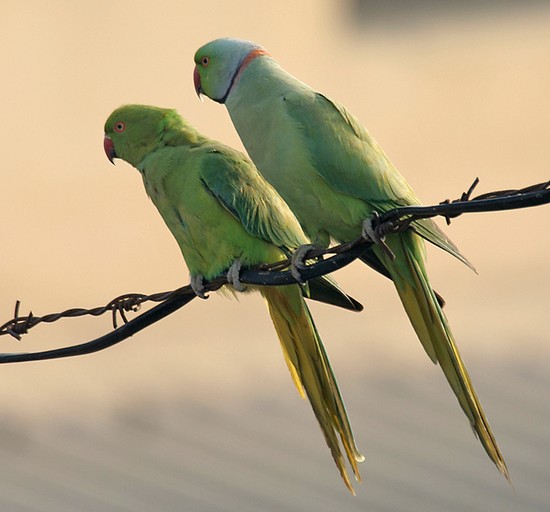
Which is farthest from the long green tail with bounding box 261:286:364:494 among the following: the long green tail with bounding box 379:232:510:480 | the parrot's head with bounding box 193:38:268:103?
the parrot's head with bounding box 193:38:268:103

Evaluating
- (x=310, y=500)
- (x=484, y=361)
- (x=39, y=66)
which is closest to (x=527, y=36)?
(x=484, y=361)

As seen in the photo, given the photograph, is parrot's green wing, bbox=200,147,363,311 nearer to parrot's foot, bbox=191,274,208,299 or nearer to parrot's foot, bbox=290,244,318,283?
parrot's foot, bbox=191,274,208,299

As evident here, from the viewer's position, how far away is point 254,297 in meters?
9.48

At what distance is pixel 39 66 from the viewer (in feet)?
29.0

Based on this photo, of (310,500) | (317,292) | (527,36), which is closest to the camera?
(317,292)

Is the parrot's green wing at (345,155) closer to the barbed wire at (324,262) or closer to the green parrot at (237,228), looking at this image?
the green parrot at (237,228)

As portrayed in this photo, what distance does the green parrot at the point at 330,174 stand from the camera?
4535mm

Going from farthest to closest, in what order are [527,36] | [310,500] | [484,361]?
[527,36]
[484,361]
[310,500]

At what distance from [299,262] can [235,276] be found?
601mm

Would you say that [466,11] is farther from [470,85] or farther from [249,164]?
[249,164]

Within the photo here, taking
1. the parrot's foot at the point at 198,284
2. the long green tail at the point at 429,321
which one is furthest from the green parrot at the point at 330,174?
the parrot's foot at the point at 198,284

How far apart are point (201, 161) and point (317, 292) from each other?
54 centimetres

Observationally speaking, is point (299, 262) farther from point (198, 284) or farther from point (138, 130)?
point (138, 130)

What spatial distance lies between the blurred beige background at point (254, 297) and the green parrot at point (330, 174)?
314 cm
